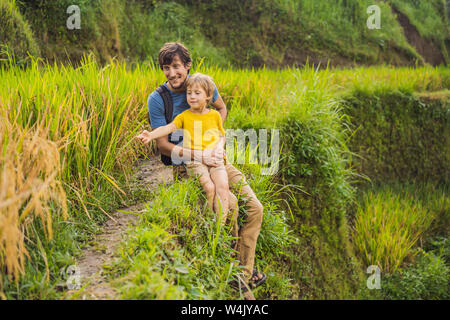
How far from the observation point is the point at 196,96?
263cm

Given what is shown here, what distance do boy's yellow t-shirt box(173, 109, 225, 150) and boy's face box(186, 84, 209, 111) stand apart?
92 mm

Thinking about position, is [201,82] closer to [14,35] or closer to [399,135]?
[14,35]

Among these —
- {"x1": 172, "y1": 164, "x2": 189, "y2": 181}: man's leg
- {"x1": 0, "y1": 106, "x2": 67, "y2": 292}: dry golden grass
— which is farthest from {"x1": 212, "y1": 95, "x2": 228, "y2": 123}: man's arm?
{"x1": 0, "y1": 106, "x2": 67, "y2": 292}: dry golden grass

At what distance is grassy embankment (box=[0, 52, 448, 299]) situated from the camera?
74.6 inches

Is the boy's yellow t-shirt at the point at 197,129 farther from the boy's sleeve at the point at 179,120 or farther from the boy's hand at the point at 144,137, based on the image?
the boy's hand at the point at 144,137

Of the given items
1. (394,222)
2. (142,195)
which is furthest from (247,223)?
(394,222)

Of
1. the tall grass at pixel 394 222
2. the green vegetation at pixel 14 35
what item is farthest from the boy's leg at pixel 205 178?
the tall grass at pixel 394 222

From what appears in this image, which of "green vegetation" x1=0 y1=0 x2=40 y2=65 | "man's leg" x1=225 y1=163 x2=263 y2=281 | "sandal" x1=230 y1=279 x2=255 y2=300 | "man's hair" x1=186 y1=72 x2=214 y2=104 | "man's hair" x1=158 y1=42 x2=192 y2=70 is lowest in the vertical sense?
"sandal" x1=230 y1=279 x2=255 y2=300

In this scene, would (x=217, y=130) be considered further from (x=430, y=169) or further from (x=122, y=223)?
(x=430, y=169)

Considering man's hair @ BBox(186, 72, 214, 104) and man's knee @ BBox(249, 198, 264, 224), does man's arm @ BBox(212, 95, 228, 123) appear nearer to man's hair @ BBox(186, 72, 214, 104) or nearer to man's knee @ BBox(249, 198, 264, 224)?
man's hair @ BBox(186, 72, 214, 104)

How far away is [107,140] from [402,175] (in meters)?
5.04

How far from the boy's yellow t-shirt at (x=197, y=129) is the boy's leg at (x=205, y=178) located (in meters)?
0.13

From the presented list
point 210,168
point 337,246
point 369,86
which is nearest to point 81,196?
point 210,168

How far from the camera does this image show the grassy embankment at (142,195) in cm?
190
